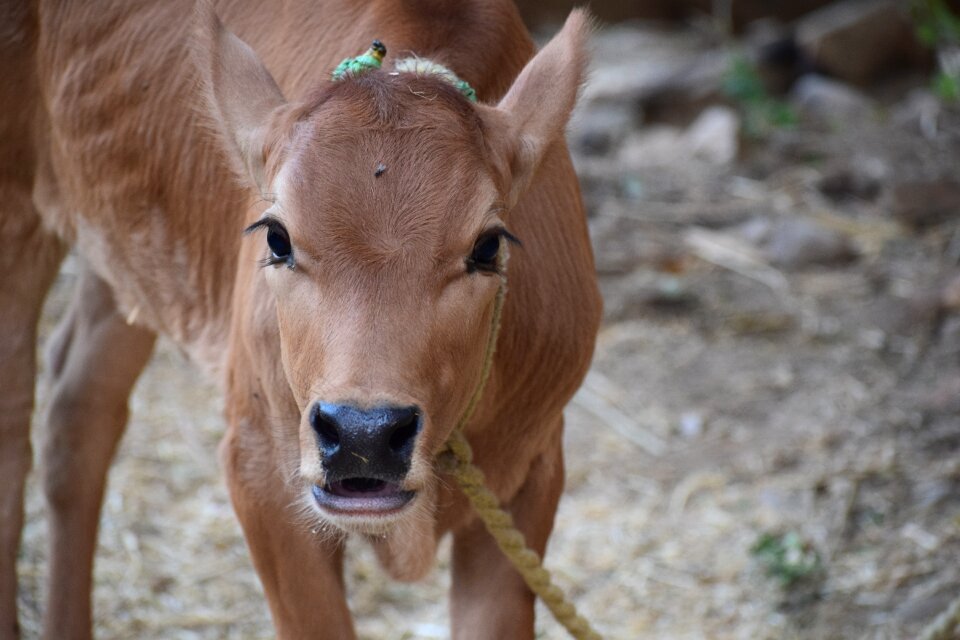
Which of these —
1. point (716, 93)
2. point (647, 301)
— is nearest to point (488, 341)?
point (647, 301)

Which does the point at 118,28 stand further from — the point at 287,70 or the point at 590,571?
the point at 590,571

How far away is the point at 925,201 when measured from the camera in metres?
7.96

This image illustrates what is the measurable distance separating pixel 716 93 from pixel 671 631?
6.28m

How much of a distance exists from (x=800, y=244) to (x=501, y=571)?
4.71 metres

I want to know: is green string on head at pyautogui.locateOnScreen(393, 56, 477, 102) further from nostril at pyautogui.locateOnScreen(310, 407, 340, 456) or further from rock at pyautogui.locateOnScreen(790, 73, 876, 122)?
rock at pyautogui.locateOnScreen(790, 73, 876, 122)

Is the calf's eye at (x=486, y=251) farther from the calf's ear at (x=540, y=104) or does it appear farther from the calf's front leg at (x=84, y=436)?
the calf's front leg at (x=84, y=436)

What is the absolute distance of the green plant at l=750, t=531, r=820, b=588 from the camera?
16.1 ft

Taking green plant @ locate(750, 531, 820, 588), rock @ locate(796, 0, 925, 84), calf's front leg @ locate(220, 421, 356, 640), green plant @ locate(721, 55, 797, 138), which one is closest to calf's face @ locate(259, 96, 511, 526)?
calf's front leg @ locate(220, 421, 356, 640)

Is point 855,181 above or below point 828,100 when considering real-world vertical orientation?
above

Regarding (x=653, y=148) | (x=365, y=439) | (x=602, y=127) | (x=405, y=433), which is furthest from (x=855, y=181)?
(x=365, y=439)

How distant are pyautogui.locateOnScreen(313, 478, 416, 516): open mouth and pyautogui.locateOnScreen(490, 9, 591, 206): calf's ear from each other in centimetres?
82

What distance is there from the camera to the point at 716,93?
1027 centimetres

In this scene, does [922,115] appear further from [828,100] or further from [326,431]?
[326,431]

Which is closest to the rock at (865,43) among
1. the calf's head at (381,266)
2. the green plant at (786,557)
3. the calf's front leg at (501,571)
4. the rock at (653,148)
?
the rock at (653,148)
